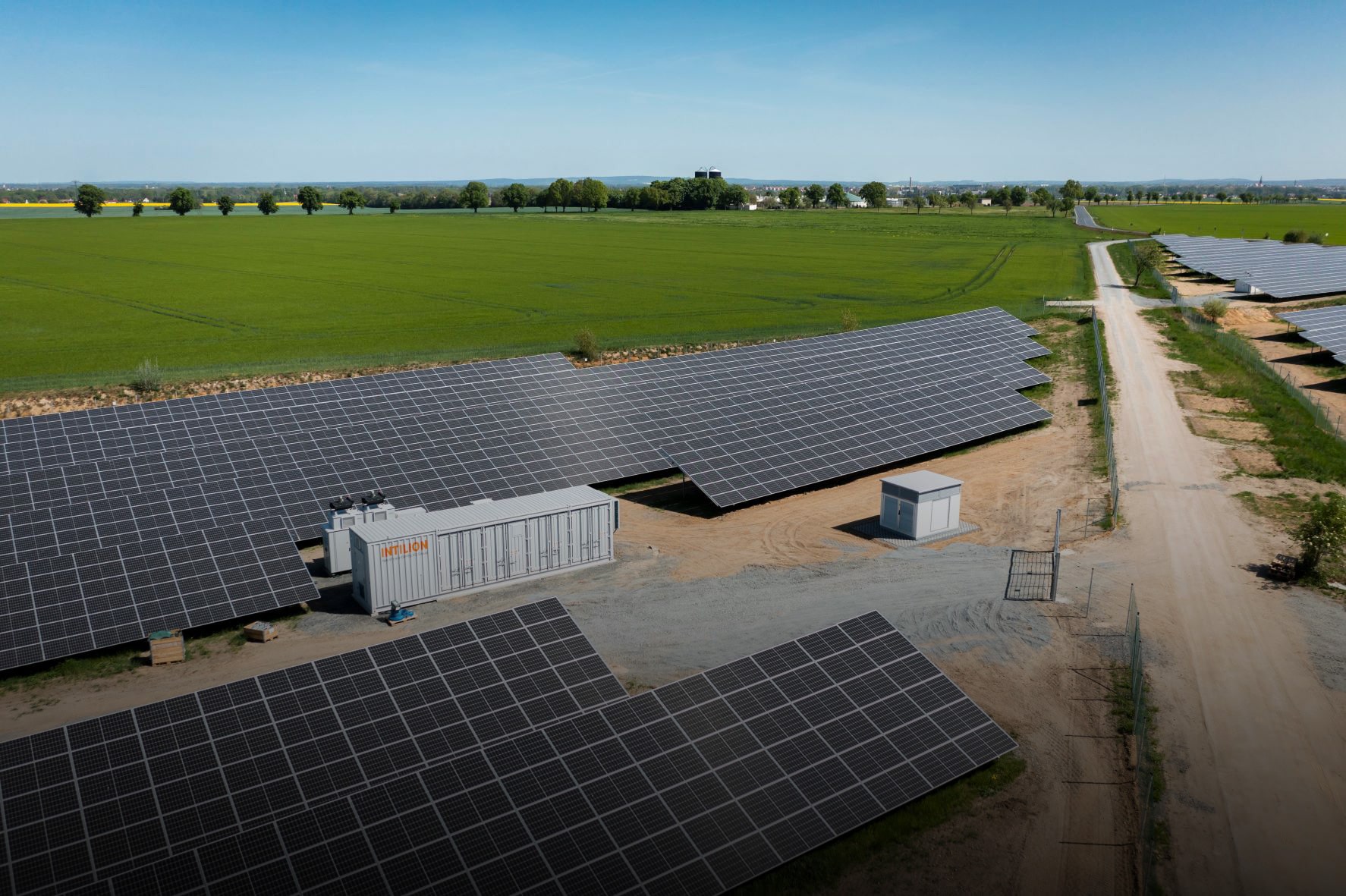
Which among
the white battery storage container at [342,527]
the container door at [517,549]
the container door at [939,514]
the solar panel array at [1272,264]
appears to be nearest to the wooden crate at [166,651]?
the white battery storage container at [342,527]

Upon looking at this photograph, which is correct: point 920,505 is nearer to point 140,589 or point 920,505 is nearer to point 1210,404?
point 140,589

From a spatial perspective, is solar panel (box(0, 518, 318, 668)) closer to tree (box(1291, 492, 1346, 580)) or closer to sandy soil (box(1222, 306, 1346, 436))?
tree (box(1291, 492, 1346, 580))

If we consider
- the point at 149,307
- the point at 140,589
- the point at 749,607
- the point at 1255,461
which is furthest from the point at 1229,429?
the point at 149,307

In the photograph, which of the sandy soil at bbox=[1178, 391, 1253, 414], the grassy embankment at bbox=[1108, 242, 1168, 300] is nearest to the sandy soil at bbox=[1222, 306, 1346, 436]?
the sandy soil at bbox=[1178, 391, 1253, 414]

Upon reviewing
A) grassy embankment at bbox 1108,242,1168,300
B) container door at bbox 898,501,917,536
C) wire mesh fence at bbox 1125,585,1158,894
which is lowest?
wire mesh fence at bbox 1125,585,1158,894

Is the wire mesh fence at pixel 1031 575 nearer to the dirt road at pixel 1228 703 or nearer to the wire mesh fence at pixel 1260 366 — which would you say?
the dirt road at pixel 1228 703

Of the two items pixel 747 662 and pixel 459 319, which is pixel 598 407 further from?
pixel 459 319
